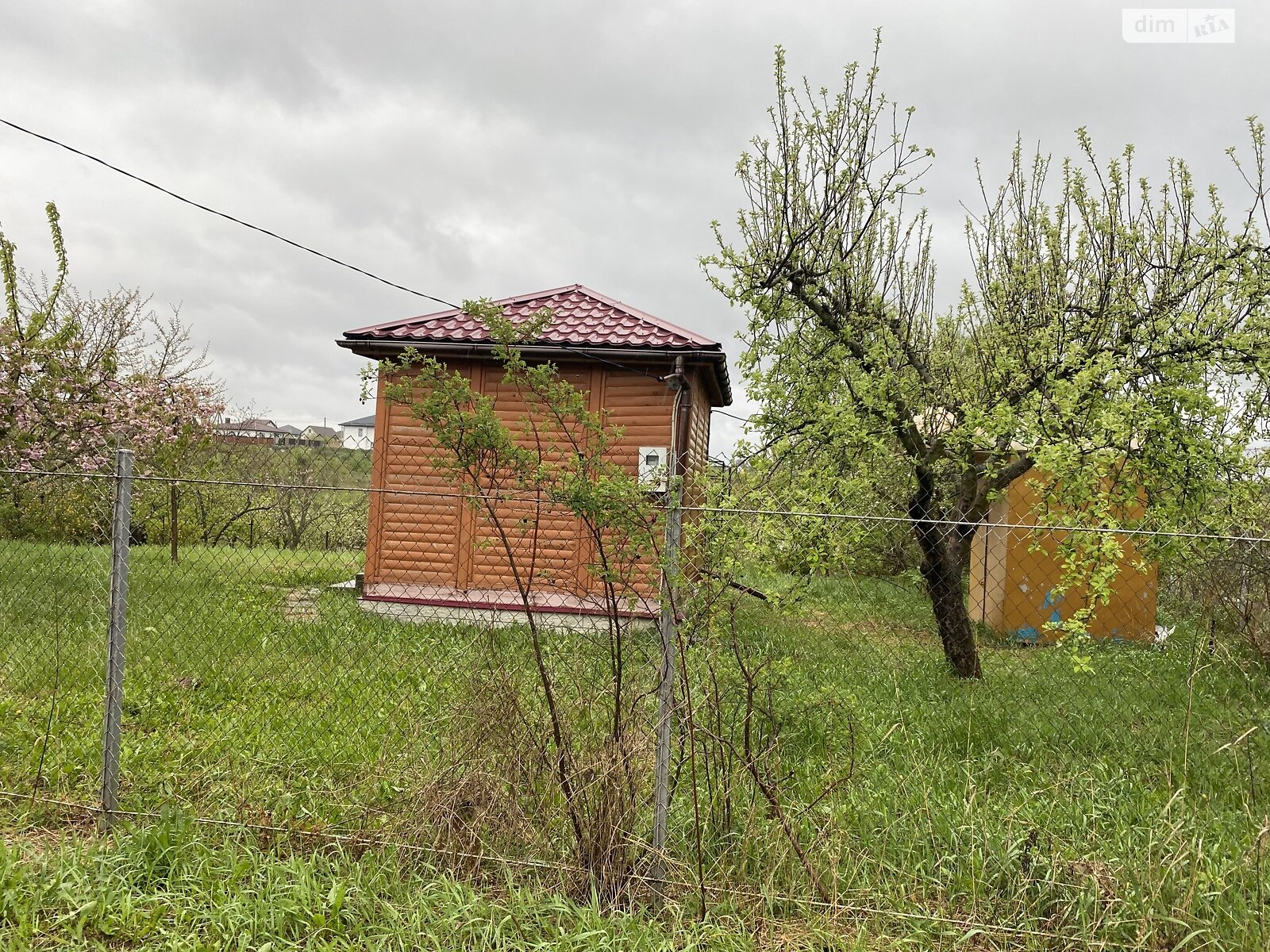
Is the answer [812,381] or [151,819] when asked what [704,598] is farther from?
[812,381]

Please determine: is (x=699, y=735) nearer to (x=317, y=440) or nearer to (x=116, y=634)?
(x=116, y=634)

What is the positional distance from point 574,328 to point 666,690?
6.25m

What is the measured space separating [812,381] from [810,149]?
201 cm

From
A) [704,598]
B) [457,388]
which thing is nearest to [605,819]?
[704,598]

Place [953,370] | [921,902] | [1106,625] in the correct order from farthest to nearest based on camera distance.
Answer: [1106,625]
[953,370]
[921,902]

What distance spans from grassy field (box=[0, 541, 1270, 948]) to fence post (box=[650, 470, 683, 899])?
0.29ft

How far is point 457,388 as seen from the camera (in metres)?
3.03

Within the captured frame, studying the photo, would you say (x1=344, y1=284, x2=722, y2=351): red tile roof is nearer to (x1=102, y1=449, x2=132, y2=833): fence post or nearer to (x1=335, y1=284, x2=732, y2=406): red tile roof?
(x1=335, y1=284, x2=732, y2=406): red tile roof

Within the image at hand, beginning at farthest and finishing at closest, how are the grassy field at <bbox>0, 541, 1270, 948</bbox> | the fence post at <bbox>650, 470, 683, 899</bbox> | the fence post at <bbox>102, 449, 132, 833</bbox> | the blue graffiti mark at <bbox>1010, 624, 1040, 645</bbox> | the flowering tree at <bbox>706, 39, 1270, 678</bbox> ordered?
the blue graffiti mark at <bbox>1010, 624, 1040, 645</bbox> < the flowering tree at <bbox>706, 39, 1270, 678</bbox> < the fence post at <bbox>102, 449, 132, 833</bbox> < the fence post at <bbox>650, 470, 683, 899</bbox> < the grassy field at <bbox>0, 541, 1270, 948</bbox>

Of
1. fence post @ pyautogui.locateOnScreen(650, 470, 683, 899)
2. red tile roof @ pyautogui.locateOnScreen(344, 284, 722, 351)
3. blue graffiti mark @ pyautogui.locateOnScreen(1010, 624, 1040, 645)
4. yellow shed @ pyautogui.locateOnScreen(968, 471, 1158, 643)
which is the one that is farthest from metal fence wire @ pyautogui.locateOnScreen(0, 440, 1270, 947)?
red tile roof @ pyautogui.locateOnScreen(344, 284, 722, 351)

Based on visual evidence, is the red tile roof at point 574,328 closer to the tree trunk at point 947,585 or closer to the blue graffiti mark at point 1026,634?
the tree trunk at point 947,585

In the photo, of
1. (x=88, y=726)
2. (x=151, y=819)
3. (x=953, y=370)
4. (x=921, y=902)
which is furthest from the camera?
(x=953, y=370)

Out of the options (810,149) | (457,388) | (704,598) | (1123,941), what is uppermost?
(810,149)

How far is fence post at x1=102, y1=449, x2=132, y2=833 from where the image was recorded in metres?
3.26
